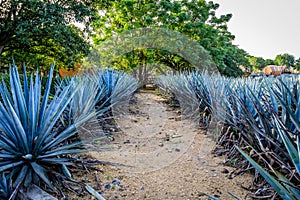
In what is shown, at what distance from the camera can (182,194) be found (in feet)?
7.82

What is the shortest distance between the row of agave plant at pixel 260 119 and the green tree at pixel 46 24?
6106 mm

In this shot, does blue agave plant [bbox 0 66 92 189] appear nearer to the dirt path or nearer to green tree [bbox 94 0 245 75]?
the dirt path

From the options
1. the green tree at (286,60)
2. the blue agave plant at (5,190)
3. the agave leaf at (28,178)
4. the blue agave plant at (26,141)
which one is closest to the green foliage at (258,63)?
the green tree at (286,60)

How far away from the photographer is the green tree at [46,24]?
9.27 metres

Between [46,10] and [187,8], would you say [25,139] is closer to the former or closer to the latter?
[46,10]

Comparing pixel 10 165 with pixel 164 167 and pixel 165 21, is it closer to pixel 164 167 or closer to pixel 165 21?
pixel 164 167

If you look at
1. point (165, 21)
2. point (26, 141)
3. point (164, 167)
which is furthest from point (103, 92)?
point (165, 21)

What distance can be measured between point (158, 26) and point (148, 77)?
12.8ft

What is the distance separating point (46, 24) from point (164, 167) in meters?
8.32

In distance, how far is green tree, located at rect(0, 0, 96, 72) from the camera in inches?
365

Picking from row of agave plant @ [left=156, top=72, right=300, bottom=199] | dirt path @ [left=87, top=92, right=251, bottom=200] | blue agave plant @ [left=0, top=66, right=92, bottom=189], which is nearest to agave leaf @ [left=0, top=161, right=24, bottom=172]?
blue agave plant @ [left=0, top=66, right=92, bottom=189]

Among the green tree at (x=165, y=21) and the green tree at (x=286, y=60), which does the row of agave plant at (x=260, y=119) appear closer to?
the green tree at (x=165, y=21)

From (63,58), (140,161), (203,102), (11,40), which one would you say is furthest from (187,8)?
(140,161)

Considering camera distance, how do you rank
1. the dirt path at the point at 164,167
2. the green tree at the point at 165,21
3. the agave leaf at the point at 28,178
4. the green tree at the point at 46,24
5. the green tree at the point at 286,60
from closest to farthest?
the agave leaf at the point at 28,178 → the dirt path at the point at 164,167 → the green tree at the point at 46,24 → the green tree at the point at 165,21 → the green tree at the point at 286,60
